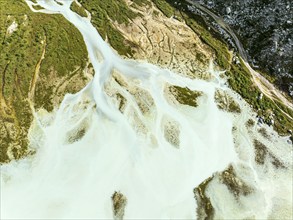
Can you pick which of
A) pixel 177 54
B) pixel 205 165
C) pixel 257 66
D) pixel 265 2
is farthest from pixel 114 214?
pixel 265 2

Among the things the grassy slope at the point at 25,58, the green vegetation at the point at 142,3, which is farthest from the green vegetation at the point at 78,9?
the green vegetation at the point at 142,3

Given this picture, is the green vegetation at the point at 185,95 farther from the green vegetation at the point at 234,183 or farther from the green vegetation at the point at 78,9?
the green vegetation at the point at 78,9

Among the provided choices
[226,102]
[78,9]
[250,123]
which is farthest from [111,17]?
[250,123]

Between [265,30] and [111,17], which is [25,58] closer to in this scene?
[111,17]

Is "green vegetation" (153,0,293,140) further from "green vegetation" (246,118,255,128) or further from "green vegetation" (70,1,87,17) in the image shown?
"green vegetation" (70,1,87,17)

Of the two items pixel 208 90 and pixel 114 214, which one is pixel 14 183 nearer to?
pixel 114 214

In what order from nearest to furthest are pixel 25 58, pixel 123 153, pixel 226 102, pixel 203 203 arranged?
pixel 203 203 → pixel 123 153 → pixel 226 102 → pixel 25 58
